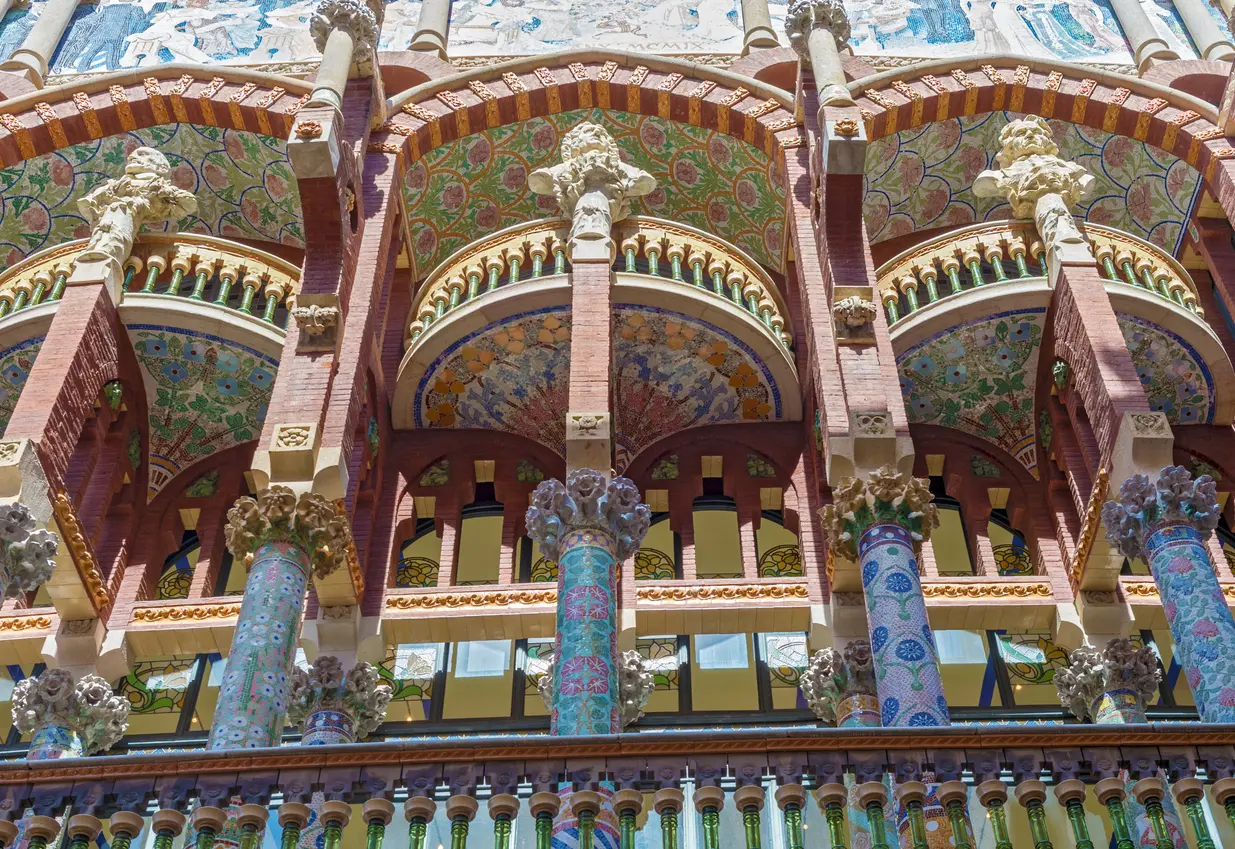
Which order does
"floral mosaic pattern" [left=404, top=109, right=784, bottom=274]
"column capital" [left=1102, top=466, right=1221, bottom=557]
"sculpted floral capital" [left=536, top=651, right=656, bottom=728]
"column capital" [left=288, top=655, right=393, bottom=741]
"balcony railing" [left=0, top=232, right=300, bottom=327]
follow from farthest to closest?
"floral mosaic pattern" [left=404, top=109, right=784, bottom=274] → "balcony railing" [left=0, top=232, right=300, bottom=327] → "sculpted floral capital" [left=536, top=651, right=656, bottom=728] → "column capital" [left=288, top=655, right=393, bottom=741] → "column capital" [left=1102, top=466, right=1221, bottom=557]

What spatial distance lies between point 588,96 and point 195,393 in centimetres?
402

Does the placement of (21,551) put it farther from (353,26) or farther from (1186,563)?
(1186,563)

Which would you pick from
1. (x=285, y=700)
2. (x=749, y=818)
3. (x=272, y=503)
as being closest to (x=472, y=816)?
(x=749, y=818)

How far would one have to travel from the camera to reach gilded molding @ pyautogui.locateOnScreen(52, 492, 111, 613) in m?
9.56

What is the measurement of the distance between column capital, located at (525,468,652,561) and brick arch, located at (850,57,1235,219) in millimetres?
5138

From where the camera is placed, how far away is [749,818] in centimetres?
535

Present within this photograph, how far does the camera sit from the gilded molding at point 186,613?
405 inches

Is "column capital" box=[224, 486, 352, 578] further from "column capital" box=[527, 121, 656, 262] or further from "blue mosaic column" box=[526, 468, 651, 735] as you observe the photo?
"column capital" box=[527, 121, 656, 262]

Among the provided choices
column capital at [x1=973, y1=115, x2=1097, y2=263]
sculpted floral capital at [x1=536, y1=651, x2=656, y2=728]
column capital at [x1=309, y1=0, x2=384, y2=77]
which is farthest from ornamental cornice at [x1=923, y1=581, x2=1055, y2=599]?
column capital at [x1=309, y1=0, x2=384, y2=77]

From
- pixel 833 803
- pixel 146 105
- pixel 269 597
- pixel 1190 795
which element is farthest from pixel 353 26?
pixel 1190 795

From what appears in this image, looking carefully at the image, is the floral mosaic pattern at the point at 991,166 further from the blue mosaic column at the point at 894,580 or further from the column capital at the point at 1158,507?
the blue mosaic column at the point at 894,580

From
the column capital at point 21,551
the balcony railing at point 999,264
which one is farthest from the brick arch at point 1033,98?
the column capital at point 21,551

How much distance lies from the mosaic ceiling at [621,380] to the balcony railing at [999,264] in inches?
48.7

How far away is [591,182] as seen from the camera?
11.0 meters
